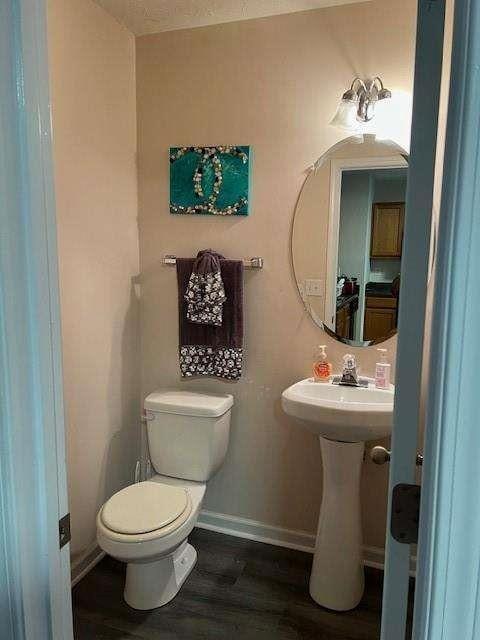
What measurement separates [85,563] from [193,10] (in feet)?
8.31

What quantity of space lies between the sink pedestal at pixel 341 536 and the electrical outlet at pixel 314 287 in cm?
67

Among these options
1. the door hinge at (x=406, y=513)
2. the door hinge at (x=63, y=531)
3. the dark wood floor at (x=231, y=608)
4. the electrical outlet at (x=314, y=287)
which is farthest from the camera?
the electrical outlet at (x=314, y=287)

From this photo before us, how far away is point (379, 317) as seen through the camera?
2055 mm

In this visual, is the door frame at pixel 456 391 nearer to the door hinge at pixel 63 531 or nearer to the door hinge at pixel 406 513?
the door hinge at pixel 406 513

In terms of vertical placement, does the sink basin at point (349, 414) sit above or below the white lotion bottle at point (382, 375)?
below

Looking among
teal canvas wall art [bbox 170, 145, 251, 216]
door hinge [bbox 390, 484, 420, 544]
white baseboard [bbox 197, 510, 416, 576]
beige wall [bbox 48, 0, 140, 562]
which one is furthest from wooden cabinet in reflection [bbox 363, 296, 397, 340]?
door hinge [bbox 390, 484, 420, 544]

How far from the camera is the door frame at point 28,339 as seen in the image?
678 millimetres

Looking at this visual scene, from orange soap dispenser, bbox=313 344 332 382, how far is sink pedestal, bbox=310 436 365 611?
304 mm

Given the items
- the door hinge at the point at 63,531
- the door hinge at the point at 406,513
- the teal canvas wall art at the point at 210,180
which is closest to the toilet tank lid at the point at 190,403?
the teal canvas wall art at the point at 210,180

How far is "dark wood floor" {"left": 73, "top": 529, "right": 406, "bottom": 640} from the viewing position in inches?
→ 70.5

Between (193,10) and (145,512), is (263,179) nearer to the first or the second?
(193,10)

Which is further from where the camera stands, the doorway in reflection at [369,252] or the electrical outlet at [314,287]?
the electrical outlet at [314,287]

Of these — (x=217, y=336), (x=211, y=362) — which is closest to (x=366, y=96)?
(x=217, y=336)

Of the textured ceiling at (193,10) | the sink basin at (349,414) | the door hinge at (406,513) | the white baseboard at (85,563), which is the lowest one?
the white baseboard at (85,563)
